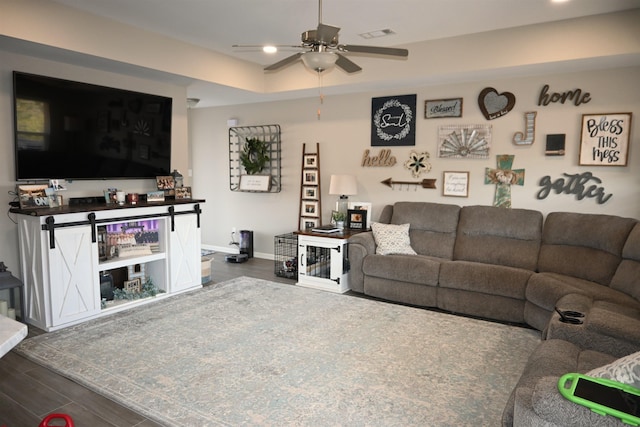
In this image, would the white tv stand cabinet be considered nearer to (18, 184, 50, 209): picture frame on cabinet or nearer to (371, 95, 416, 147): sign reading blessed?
(18, 184, 50, 209): picture frame on cabinet

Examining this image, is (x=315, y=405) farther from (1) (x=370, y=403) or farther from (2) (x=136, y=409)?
(2) (x=136, y=409)

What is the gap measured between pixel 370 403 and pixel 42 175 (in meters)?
3.38

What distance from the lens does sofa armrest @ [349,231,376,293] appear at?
4.48 meters

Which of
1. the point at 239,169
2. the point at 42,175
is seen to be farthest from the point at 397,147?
the point at 42,175

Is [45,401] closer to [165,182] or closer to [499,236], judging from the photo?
[165,182]

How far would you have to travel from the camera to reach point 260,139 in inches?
247

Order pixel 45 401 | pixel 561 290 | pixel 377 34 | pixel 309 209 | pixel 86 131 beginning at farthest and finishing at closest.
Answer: pixel 309 209 → pixel 377 34 → pixel 86 131 → pixel 561 290 → pixel 45 401

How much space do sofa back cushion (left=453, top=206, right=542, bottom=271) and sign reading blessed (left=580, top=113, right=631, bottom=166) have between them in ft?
A: 2.44

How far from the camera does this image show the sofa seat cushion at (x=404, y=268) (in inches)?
160

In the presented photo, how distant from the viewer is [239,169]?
21.4ft


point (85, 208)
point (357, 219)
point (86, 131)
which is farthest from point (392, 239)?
point (86, 131)

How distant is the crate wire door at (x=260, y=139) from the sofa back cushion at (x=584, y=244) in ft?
11.8

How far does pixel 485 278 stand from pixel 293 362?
1.95 meters

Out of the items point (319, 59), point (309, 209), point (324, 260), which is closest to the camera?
point (319, 59)
